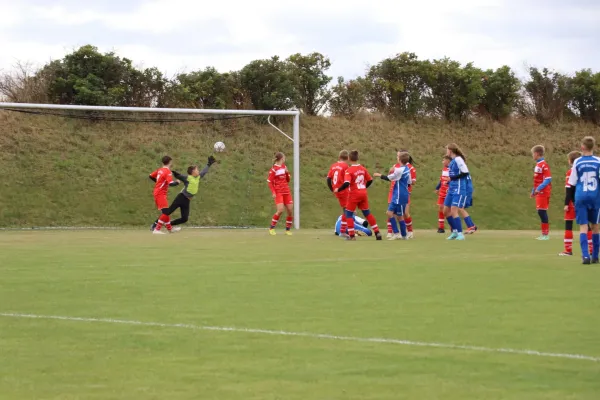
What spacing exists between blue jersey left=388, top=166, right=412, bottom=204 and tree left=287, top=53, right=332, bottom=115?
23.3m

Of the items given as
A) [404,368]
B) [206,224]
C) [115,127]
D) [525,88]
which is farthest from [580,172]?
[525,88]

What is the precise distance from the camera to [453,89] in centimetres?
4809

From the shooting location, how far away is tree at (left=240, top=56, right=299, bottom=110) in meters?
43.8

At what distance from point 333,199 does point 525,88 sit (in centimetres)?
1760

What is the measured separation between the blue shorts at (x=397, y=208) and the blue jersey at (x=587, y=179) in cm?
762

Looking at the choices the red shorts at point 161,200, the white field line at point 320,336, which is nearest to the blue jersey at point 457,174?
the red shorts at point 161,200

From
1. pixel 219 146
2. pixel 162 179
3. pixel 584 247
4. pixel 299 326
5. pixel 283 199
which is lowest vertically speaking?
pixel 299 326

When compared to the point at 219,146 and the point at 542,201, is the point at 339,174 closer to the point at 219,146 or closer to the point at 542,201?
the point at 542,201

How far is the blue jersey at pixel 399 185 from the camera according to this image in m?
22.9

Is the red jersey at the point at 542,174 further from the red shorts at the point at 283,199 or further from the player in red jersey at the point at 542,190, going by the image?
the red shorts at the point at 283,199

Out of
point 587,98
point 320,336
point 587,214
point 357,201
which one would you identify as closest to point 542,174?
point 357,201

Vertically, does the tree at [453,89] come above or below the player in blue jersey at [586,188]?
above

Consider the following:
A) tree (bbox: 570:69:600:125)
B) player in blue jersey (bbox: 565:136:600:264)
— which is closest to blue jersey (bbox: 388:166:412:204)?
player in blue jersey (bbox: 565:136:600:264)

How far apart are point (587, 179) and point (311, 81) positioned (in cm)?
3200
